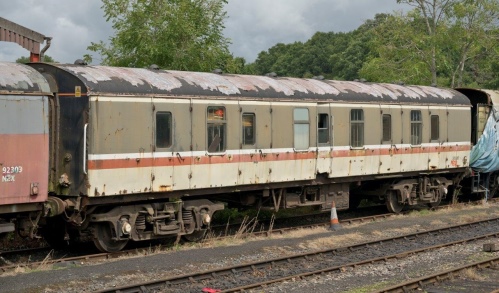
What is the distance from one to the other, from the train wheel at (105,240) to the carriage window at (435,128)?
36.1 feet

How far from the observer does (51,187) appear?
43.5ft

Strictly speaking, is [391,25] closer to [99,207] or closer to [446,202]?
[446,202]

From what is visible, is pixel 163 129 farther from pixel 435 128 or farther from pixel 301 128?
pixel 435 128

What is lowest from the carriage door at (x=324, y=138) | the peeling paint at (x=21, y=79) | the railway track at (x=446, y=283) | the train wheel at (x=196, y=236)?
the railway track at (x=446, y=283)

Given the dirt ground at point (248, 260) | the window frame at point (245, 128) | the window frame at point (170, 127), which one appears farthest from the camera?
the window frame at point (245, 128)

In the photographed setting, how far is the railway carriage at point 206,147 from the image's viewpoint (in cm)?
1320

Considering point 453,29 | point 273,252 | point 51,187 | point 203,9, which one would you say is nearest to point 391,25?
point 453,29

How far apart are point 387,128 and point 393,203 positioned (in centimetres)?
252

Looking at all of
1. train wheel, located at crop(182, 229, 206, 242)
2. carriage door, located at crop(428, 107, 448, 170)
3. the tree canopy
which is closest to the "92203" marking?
train wheel, located at crop(182, 229, 206, 242)

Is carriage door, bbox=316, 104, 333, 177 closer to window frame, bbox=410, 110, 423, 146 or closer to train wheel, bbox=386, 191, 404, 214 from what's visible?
train wheel, bbox=386, 191, 404, 214

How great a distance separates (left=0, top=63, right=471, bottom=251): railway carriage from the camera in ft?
43.3

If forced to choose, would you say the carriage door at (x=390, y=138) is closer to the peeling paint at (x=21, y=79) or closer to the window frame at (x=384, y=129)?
the window frame at (x=384, y=129)

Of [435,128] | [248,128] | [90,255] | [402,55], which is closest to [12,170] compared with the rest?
[90,255]

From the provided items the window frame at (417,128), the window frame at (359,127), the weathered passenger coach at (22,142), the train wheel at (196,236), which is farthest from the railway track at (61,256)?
the window frame at (417,128)
